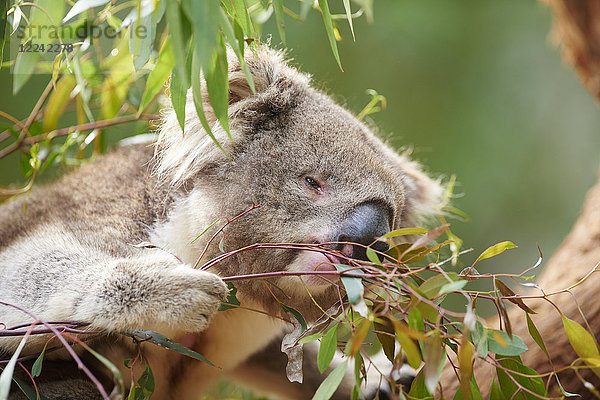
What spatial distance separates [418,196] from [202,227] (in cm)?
91

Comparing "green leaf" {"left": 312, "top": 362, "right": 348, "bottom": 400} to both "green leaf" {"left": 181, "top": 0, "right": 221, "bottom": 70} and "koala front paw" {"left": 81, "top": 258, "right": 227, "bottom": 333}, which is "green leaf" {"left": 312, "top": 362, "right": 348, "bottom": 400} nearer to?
"koala front paw" {"left": 81, "top": 258, "right": 227, "bottom": 333}

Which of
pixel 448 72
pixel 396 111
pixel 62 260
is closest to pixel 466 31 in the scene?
pixel 448 72

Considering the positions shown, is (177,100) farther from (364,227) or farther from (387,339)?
(387,339)

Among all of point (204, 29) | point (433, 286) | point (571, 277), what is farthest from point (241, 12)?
point (571, 277)

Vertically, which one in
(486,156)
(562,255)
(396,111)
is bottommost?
(486,156)

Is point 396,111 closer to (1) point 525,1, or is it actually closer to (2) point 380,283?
(1) point 525,1

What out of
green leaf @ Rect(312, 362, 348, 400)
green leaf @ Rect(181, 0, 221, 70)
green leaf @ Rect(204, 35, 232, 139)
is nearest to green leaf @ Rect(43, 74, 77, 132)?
green leaf @ Rect(204, 35, 232, 139)

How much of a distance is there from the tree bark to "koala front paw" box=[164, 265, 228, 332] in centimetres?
68

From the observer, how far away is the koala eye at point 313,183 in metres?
1.84

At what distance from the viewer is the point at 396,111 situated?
7.61 meters

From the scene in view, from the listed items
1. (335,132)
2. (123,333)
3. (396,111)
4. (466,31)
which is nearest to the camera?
(123,333)

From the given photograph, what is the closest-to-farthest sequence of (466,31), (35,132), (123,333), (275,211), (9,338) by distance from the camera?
(123,333) → (9,338) → (275,211) → (35,132) → (466,31)

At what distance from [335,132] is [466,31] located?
274 inches

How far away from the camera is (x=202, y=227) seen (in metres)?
1.89
